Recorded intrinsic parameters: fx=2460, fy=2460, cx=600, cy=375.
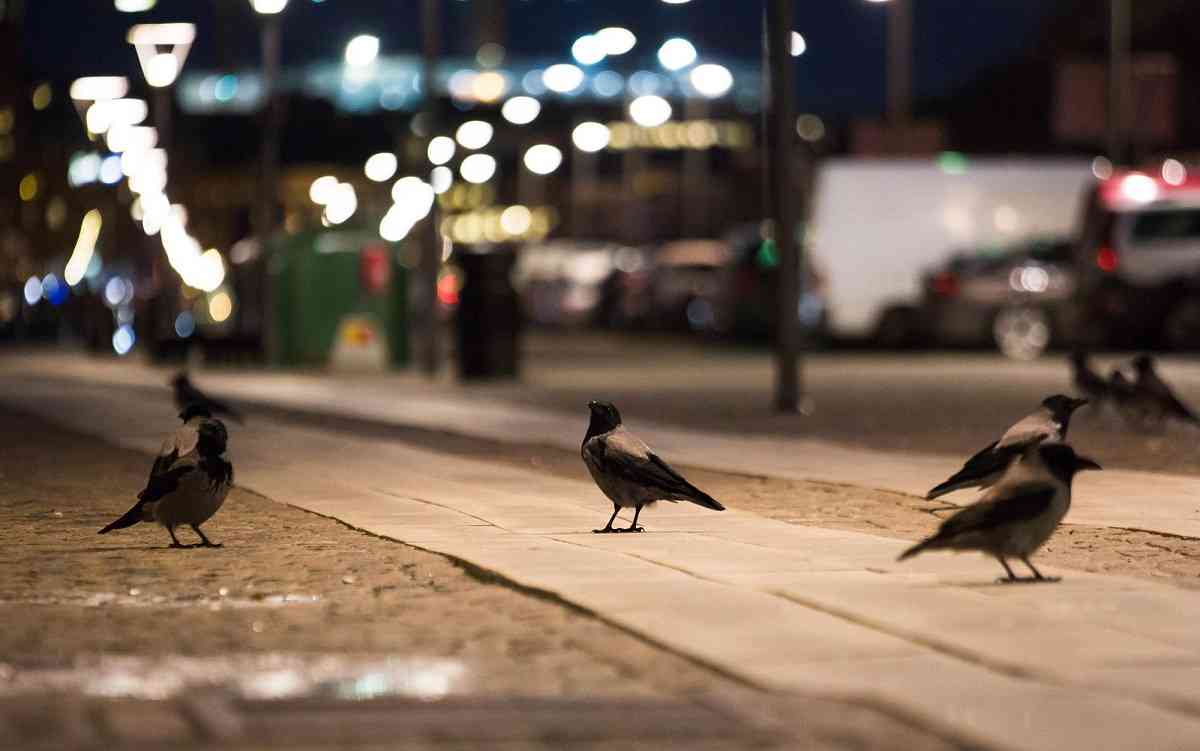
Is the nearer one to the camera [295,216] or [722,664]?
[722,664]

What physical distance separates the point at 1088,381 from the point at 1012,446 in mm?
9934

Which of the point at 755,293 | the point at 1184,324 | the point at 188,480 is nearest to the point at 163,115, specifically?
the point at 755,293

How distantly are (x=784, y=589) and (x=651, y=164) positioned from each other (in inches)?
5655

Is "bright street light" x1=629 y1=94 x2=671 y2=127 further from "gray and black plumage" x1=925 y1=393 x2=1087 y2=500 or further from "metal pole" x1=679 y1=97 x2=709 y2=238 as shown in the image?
"gray and black plumage" x1=925 y1=393 x2=1087 y2=500

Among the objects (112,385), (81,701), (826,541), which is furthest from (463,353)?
(81,701)

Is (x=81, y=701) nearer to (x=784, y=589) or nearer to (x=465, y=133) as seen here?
(x=784, y=589)

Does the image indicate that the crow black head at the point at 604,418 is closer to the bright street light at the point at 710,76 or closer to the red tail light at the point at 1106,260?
the red tail light at the point at 1106,260

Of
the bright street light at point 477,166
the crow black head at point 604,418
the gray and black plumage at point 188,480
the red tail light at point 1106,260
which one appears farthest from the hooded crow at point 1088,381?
the bright street light at point 477,166

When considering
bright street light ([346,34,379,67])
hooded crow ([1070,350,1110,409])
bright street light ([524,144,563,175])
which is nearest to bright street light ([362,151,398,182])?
bright street light ([346,34,379,67])

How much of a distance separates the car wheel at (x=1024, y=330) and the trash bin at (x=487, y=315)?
31.8 ft

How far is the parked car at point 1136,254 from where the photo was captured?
1446 inches

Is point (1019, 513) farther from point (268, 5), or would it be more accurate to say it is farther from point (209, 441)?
point (268, 5)

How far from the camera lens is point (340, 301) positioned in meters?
38.2

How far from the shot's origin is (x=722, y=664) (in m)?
8.73
